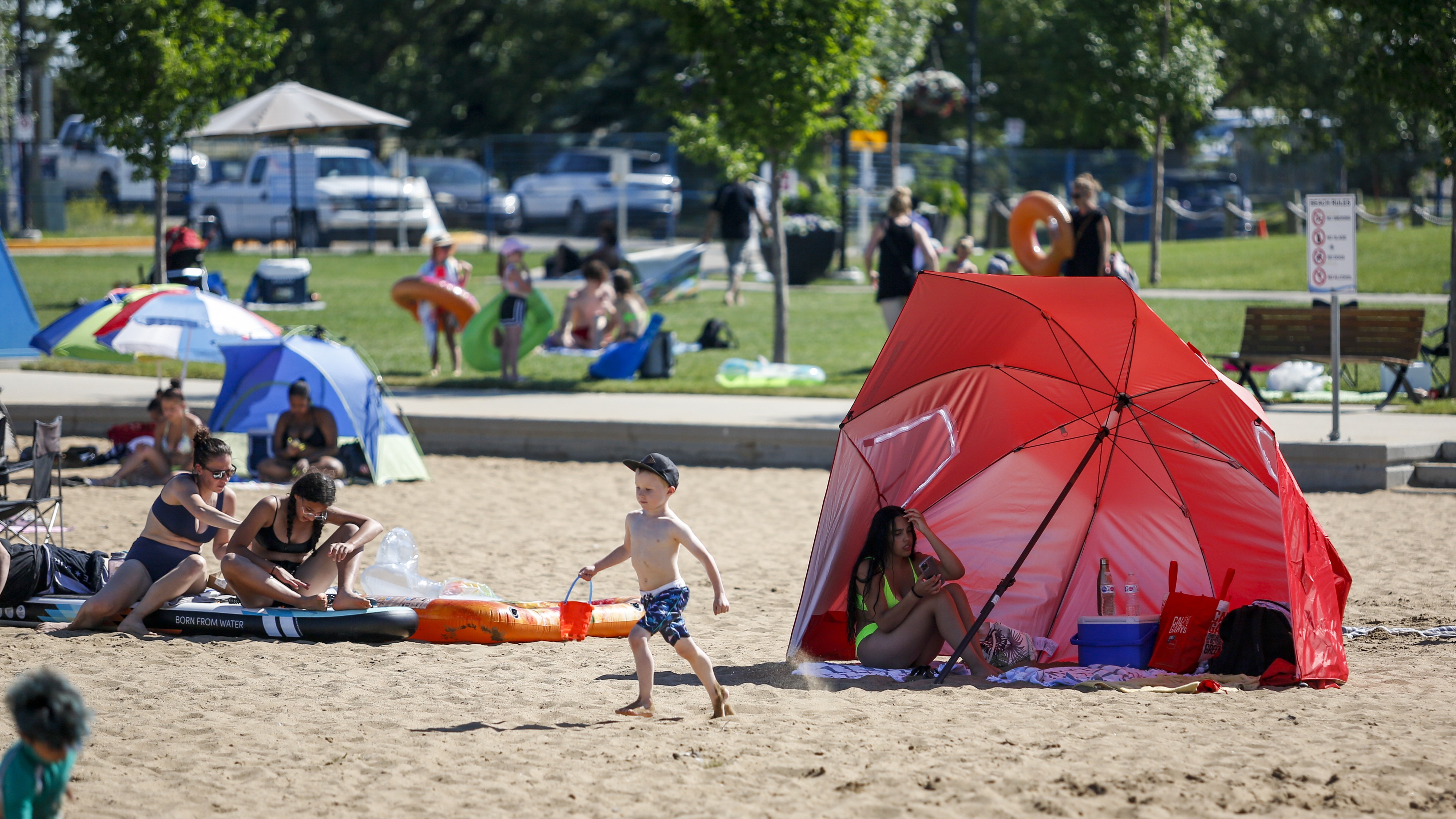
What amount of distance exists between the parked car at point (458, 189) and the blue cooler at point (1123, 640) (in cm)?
2672

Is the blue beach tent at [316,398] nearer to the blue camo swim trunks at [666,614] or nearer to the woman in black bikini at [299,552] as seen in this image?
the woman in black bikini at [299,552]

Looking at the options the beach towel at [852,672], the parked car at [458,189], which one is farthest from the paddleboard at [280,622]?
the parked car at [458,189]

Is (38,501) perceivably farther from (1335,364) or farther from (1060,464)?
(1335,364)

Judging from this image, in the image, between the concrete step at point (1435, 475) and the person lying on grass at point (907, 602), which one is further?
the concrete step at point (1435, 475)

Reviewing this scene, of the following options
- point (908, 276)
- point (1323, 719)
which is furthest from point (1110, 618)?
point (908, 276)

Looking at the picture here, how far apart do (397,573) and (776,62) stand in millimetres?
8624

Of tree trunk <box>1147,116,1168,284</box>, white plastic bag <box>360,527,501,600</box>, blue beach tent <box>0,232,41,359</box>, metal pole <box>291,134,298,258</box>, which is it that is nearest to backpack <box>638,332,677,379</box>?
blue beach tent <box>0,232,41,359</box>

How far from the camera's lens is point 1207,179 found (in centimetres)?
3128

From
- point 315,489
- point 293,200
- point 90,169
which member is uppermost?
point 90,169

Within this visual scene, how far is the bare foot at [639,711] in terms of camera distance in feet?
19.6

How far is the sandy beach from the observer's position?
4906mm

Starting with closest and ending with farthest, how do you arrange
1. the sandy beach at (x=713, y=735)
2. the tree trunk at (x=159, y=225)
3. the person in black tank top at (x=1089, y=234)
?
the sandy beach at (x=713, y=735) → the person in black tank top at (x=1089, y=234) → the tree trunk at (x=159, y=225)

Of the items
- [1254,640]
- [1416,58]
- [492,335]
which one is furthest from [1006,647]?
[492,335]

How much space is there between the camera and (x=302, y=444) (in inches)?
462
